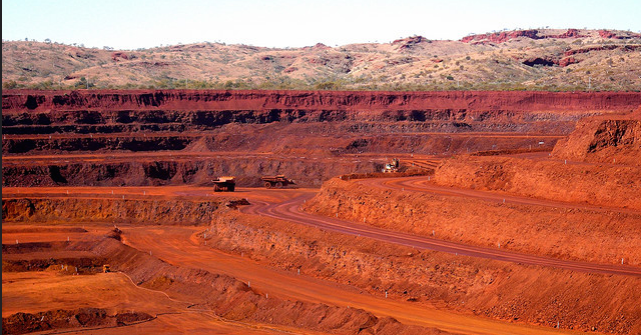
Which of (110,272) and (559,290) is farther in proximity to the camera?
(110,272)

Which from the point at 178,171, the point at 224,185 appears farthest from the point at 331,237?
the point at 178,171

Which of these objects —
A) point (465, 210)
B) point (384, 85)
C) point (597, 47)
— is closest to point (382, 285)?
point (465, 210)

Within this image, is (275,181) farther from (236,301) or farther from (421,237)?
(236,301)

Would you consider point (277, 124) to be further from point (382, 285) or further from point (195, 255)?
point (382, 285)

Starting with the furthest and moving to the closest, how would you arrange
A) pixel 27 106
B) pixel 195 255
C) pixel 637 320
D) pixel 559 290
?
pixel 27 106 < pixel 195 255 < pixel 559 290 < pixel 637 320

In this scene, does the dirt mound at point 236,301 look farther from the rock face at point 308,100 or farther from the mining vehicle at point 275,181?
the rock face at point 308,100

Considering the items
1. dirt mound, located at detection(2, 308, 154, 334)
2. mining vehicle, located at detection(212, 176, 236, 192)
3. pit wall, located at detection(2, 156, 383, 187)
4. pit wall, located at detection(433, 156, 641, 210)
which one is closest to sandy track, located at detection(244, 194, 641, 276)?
pit wall, located at detection(433, 156, 641, 210)

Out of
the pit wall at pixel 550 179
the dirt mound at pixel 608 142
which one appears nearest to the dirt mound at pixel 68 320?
the pit wall at pixel 550 179
